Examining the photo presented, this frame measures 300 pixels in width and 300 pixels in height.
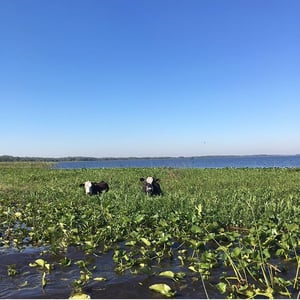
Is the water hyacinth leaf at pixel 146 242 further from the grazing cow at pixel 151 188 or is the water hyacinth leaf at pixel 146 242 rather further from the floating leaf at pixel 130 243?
the grazing cow at pixel 151 188

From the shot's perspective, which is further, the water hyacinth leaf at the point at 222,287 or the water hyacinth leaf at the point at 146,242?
the water hyacinth leaf at the point at 146,242

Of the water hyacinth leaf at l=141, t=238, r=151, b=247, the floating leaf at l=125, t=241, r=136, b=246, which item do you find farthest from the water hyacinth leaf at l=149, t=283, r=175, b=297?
the floating leaf at l=125, t=241, r=136, b=246

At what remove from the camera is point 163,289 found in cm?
477

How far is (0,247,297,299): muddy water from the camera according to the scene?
493cm

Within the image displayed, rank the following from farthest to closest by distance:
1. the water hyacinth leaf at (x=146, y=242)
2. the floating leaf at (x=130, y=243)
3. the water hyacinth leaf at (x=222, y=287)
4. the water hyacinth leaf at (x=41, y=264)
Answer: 1. the floating leaf at (x=130, y=243)
2. the water hyacinth leaf at (x=146, y=242)
3. the water hyacinth leaf at (x=41, y=264)
4. the water hyacinth leaf at (x=222, y=287)

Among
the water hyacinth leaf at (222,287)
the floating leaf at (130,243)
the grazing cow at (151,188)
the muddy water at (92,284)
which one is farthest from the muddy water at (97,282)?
the grazing cow at (151,188)

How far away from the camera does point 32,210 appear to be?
10719 millimetres

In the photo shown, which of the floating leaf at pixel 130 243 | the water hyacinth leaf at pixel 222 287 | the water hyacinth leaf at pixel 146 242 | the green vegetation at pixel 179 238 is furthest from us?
the floating leaf at pixel 130 243

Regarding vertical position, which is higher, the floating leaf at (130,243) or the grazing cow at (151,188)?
the grazing cow at (151,188)

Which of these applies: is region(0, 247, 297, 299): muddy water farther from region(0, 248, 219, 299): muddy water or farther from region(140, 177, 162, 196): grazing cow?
region(140, 177, 162, 196): grazing cow

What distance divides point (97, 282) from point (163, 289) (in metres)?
1.06

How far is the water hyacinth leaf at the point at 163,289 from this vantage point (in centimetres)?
475

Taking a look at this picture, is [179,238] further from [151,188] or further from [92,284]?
[151,188]

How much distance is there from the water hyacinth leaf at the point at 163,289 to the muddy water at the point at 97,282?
0.09 meters
